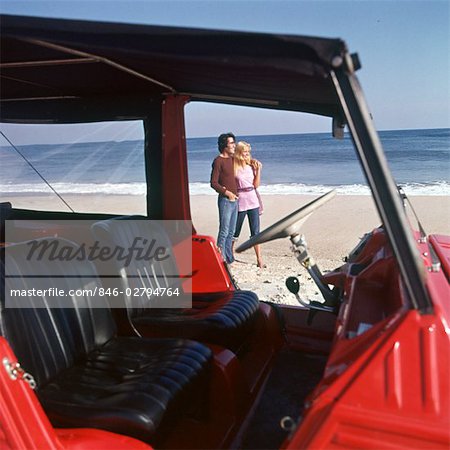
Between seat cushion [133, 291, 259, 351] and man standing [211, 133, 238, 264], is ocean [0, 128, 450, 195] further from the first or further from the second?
man standing [211, 133, 238, 264]

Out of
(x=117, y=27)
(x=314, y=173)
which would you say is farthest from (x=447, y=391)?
(x=314, y=173)

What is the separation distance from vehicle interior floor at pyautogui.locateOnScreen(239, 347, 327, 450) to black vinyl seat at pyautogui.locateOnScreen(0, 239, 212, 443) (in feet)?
1.03

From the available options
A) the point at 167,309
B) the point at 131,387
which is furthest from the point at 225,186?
the point at 131,387

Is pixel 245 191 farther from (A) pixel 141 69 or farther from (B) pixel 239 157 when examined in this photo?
(A) pixel 141 69

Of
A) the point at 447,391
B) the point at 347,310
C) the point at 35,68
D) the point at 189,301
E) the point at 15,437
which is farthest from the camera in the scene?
the point at 189,301

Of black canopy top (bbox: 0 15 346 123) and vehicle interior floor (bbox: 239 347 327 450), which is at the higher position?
black canopy top (bbox: 0 15 346 123)

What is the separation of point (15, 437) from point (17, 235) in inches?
92.3

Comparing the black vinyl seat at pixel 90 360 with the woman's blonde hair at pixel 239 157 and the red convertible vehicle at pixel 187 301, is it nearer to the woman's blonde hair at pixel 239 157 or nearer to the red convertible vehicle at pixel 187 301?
the red convertible vehicle at pixel 187 301

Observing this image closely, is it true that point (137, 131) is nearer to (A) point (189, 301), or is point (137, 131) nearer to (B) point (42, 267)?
(A) point (189, 301)

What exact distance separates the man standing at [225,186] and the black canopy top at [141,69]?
2608 millimetres

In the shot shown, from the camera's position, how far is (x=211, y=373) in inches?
94.0

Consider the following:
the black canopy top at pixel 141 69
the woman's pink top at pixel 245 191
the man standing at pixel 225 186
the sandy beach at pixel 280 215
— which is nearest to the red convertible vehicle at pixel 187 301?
the black canopy top at pixel 141 69

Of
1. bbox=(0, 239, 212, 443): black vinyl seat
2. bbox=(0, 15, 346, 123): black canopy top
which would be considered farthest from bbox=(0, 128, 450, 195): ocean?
bbox=(0, 239, 212, 443): black vinyl seat

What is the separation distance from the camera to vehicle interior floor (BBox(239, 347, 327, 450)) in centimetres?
234
